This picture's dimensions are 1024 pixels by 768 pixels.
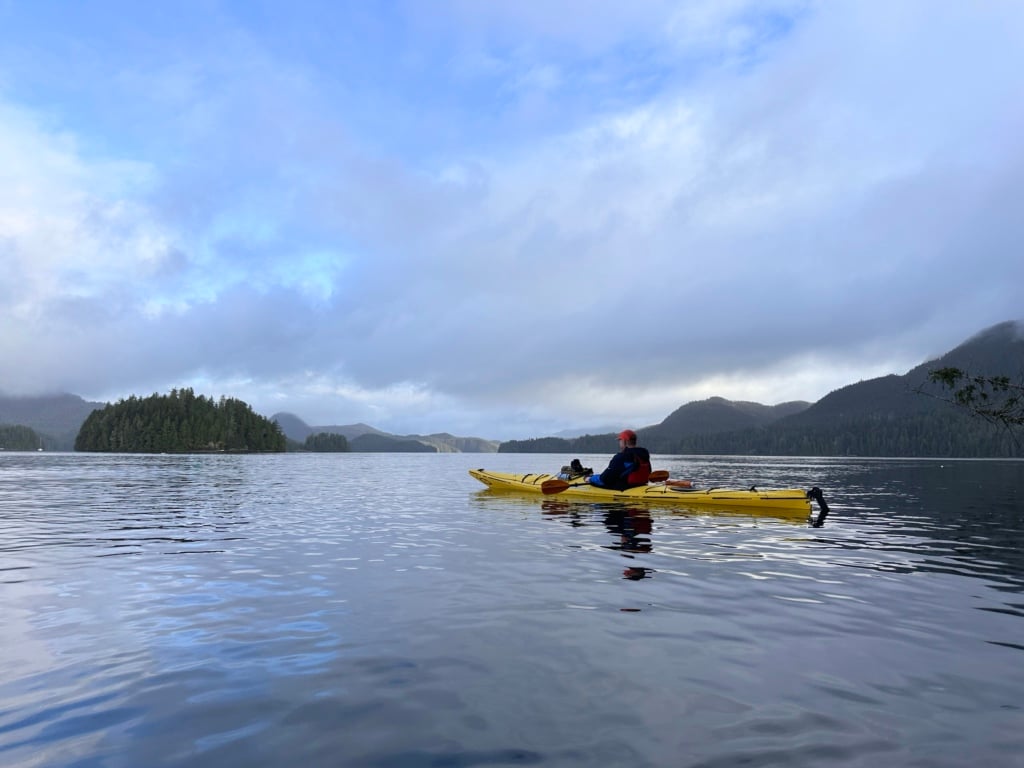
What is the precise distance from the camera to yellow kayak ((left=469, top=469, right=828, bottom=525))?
1179 inches

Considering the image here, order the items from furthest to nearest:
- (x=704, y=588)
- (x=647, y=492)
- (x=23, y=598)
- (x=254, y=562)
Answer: (x=647, y=492) → (x=254, y=562) → (x=704, y=588) → (x=23, y=598)

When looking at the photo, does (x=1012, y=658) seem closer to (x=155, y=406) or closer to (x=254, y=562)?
(x=254, y=562)

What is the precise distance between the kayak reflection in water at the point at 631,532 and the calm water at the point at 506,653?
0.37 metres

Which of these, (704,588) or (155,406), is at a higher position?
(155,406)

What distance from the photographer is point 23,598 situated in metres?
12.3

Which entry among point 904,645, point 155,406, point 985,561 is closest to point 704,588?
point 904,645

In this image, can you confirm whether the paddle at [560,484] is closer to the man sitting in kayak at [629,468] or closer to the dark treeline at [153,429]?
the man sitting in kayak at [629,468]

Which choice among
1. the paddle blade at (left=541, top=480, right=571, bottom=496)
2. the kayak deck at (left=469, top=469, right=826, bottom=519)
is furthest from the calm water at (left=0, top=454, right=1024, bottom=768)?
the paddle blade at (left=541, top=480, right=571, bottom=496)

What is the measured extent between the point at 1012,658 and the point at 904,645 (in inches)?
55.3

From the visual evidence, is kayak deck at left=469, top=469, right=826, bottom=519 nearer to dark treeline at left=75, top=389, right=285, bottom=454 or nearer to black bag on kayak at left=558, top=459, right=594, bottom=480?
black bag on kayak at left=558, top=459, right=594, bottom=480

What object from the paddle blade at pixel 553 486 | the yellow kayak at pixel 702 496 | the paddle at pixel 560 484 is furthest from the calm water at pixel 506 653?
the paddle blade at pixel 553 486

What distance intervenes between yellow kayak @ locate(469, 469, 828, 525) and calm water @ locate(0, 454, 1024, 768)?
9596mm

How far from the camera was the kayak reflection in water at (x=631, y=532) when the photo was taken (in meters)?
15.7

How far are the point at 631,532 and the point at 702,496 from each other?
34.9 ft
